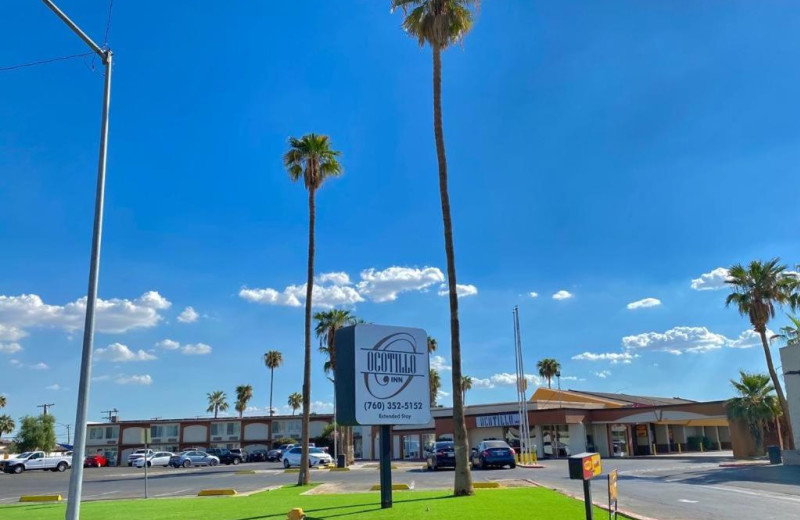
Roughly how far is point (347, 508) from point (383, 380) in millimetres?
3165

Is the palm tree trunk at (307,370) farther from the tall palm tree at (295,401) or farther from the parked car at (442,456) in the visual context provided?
the tall palm tree at (295,401)

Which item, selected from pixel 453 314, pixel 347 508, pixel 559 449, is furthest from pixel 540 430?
pixel 347 508

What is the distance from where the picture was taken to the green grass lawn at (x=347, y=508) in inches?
524

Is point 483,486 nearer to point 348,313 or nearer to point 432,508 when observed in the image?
point 432,508

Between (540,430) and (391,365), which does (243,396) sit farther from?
(391,365)

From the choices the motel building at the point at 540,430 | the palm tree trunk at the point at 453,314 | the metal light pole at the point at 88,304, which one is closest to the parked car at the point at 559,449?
the motel building at the point at 540,430

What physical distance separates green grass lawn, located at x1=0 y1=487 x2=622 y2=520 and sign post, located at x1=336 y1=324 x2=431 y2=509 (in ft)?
4.51

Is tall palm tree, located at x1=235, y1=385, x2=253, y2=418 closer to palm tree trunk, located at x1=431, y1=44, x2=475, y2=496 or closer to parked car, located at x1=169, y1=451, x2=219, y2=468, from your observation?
parked car, located at x1=169, y1=451, x2=219, y2=468

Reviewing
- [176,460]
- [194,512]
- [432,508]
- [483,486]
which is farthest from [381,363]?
[176,460]

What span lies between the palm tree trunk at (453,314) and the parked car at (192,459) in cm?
4587

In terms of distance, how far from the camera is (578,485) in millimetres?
20891

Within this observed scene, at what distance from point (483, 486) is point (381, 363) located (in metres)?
8.22

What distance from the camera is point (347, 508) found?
15.7 metres

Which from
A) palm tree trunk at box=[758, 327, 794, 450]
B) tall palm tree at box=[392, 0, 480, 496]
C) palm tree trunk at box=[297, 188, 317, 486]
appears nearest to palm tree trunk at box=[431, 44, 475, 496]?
tall palm tree at box=[392, 0, 480, 496]
